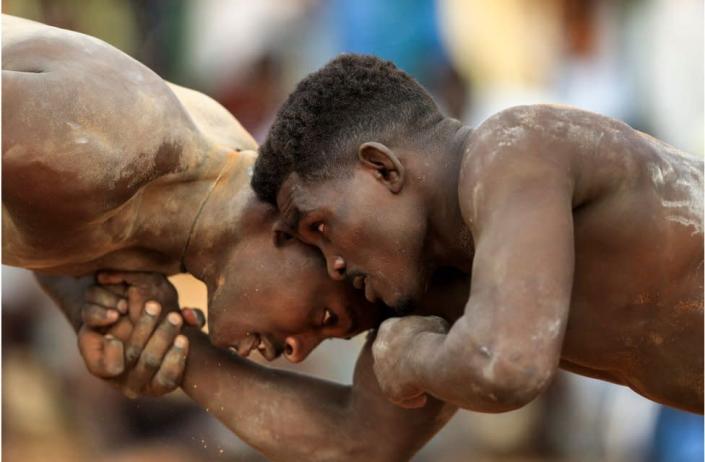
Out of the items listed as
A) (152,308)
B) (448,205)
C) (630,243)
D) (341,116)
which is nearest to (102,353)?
(152,308)

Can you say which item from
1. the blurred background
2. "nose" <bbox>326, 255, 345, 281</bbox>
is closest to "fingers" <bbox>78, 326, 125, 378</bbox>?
"nose" <bbox>326, 255, 345, 281</bbox>

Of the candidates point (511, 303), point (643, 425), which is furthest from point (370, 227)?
point (643, 425)

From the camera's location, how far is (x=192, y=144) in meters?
3.66

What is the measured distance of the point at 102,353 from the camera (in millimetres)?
3859

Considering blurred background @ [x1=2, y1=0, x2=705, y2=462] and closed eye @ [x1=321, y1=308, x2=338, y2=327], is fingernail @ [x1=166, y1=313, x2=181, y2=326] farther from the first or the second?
blurred background @ [x1=2, y1=0, x2=705, y2=462]

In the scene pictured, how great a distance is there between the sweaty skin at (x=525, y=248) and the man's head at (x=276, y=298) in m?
0.18

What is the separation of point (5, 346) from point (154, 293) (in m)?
2.50

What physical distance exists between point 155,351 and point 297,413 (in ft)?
1.34

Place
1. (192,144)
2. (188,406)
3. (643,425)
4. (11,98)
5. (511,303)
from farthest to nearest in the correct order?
(188,406) < (643,425) < (192,144) < (11,98) < (511,303)

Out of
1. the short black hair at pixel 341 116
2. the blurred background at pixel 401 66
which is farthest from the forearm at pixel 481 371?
the blurred background at pixel 401 66

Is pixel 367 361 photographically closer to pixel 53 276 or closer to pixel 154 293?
pixel 154 293

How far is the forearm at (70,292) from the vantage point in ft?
13.0

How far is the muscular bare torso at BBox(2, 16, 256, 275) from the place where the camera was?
3.28m

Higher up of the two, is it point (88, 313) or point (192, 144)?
point (192, 144)
